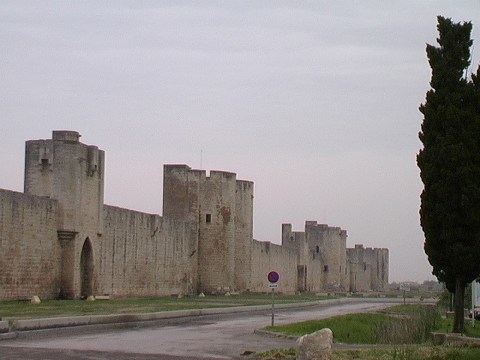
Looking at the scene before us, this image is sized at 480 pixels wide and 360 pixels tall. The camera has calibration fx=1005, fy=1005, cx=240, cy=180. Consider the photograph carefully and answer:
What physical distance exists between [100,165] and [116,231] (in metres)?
3.72

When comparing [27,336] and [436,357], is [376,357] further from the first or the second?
[27,336]

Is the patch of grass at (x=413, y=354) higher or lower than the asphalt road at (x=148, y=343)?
higher

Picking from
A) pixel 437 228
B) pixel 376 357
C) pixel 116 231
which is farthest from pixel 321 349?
pixel 116 231

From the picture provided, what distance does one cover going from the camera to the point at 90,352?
15.4 meters

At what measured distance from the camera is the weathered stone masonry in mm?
30281

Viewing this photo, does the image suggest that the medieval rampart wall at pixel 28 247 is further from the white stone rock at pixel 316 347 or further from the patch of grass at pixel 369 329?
the white stone rock at pixel 316 347

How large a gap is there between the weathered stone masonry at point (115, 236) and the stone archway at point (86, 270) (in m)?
0.03

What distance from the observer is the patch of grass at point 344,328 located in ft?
72.3

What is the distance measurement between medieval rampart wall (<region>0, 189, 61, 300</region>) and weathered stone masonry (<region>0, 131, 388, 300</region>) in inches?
1.2

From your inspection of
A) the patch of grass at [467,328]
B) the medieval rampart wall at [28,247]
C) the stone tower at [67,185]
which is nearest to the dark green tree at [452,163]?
the patch of grass at [467,328]

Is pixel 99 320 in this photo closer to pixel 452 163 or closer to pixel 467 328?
pixel 452 163

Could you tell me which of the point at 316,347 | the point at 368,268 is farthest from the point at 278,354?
the point at 368,268

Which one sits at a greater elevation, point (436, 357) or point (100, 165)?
point (100, 165)

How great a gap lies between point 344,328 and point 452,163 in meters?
6.67
